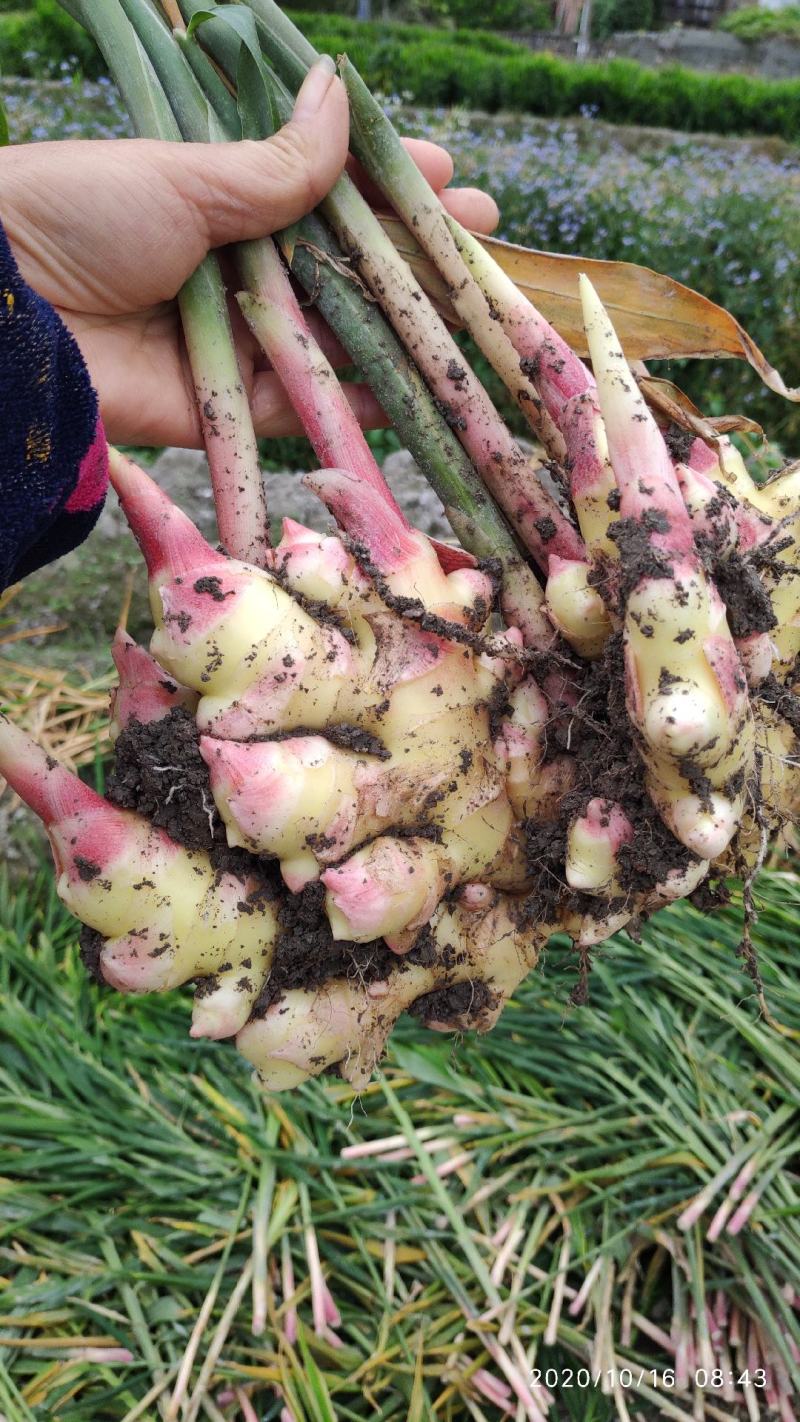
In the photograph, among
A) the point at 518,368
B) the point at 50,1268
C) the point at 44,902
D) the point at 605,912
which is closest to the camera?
the point at 605,912

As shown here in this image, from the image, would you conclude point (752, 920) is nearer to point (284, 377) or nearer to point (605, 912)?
point (605, 912)

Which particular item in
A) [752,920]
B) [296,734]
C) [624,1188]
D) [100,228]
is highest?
[100,228]

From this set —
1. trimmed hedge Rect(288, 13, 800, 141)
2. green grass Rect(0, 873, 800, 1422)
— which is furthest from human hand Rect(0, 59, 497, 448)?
trimmed hedge Rect(288, 13, 800, 141)

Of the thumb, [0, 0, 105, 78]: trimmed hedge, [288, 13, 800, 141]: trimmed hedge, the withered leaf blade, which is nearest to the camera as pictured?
the thumb

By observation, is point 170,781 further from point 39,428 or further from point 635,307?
point 635,307

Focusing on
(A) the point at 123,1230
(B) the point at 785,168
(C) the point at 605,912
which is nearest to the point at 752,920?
(C) the point at 605,912

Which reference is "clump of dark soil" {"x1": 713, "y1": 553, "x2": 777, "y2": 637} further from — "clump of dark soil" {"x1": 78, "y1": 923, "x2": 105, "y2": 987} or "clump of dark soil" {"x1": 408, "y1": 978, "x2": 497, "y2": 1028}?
"clump of dark soil" {"x1": 78, "y1": 923, "x2": 105, "y2": 987}
